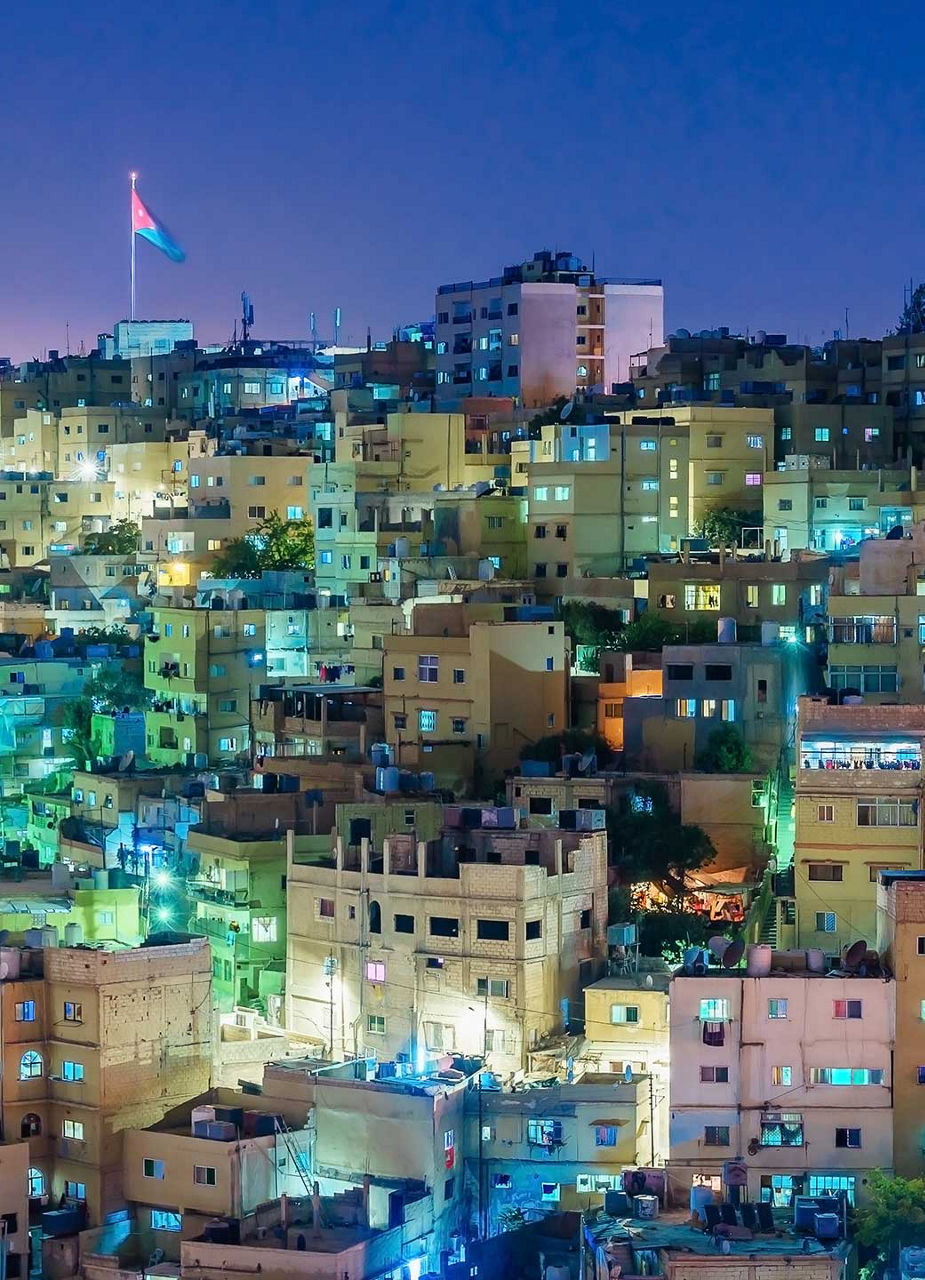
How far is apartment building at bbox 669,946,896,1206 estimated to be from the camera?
2625 cm

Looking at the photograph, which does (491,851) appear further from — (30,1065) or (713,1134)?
(30,1065)

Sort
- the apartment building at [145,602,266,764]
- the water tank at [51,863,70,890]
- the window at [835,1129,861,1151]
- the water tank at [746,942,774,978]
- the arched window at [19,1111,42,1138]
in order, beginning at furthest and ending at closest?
the apartment building at [145,602,266,764]
the water tank at [51,863,70,890]
the arched window at [19,1111,42,1138]
the water tank at [746,942,774,978]
the window at [835,1129,861,1151]

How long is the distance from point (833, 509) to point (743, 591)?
5.12 metres

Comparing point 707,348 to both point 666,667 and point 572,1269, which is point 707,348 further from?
point 572,1269

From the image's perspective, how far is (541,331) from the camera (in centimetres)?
5697

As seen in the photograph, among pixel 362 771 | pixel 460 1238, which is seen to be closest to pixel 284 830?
pixel 362 771

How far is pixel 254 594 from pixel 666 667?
40.1ft

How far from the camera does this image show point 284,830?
33.2 metres

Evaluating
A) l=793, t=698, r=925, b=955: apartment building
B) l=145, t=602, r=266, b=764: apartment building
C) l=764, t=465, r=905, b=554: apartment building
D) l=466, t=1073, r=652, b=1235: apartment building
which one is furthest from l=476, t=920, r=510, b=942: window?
l=764, t=465, r=905, b=554: apartment building

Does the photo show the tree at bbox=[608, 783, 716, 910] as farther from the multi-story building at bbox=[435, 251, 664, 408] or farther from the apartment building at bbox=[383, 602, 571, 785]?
the multi-story building at bbox=[435, 251, 664, 408]

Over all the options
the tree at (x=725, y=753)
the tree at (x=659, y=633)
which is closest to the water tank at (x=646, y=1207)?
the tree at (x=725, y=753)

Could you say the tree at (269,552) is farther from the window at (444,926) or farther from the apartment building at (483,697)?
the window at (444,926)

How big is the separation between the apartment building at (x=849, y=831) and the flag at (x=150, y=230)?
3583 centimetres

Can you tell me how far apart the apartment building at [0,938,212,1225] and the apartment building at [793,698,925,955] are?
21.1 ft
